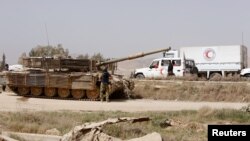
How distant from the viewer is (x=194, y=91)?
28.1 m

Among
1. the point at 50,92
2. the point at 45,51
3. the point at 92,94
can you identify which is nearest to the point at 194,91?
the point at 92,94

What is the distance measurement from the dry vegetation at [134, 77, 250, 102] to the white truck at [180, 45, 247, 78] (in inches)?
419

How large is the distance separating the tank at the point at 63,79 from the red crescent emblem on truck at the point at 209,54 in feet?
38.7

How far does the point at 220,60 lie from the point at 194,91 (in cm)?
1293

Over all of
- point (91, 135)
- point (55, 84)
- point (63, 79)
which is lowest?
point (91, 135)

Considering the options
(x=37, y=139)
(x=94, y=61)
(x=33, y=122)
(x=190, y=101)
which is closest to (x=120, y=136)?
(x=37, y=139)

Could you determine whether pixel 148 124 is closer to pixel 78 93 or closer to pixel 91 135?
pixel 91 135

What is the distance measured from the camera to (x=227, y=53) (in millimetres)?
40469

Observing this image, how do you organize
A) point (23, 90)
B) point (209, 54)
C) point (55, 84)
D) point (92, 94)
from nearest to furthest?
point (92, 94), point (55, 84), point (23, 90), point (209, 54)

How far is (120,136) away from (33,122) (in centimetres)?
391

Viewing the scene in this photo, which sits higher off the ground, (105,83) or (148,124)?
(105,83)

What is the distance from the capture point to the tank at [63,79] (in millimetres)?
27016

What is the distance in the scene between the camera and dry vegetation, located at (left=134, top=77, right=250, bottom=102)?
27266 millimetres

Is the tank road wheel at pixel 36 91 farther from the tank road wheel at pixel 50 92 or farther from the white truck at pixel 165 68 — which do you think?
the white truck at pixel 165 68
